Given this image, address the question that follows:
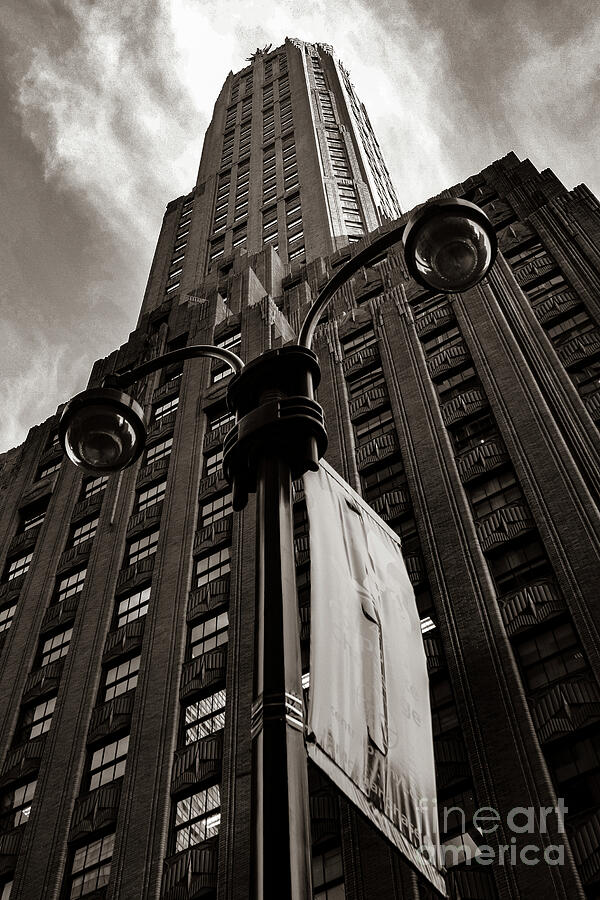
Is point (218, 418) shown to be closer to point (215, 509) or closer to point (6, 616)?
point (215, 509)

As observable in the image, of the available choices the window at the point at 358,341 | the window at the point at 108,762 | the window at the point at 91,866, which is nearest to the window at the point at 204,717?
the window at the point at 108,762

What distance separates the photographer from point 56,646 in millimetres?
37094

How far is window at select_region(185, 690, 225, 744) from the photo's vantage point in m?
28.2

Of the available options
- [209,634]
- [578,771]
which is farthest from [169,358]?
[209,634]

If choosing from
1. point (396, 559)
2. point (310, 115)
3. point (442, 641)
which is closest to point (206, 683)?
point (442, 641)

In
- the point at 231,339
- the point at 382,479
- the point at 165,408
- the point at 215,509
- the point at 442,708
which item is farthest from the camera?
the point at 231,339

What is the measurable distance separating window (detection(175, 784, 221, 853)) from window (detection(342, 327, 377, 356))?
81.1 feet

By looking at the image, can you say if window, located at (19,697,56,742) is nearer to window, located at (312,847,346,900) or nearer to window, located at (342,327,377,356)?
window, located at (312,847,346,900)

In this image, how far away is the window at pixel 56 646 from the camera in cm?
3641

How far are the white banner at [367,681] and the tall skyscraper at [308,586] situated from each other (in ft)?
26.7

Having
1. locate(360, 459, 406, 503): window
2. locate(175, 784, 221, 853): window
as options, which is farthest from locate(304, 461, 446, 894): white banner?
locate(360, 459, 406, 503): window

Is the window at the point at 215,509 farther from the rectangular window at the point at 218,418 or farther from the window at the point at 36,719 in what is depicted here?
the window at the point at 36,719

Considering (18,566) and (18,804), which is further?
(18,566)

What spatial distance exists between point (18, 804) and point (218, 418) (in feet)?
71.5
